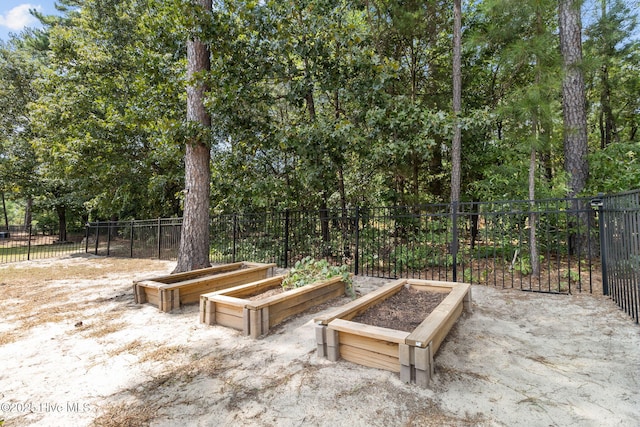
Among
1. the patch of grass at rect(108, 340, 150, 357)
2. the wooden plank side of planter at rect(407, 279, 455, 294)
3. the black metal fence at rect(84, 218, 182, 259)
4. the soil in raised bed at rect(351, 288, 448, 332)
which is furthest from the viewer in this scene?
the black metal fence at rect(84, 218, 182, 259)

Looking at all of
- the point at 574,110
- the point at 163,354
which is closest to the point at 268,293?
the point at 163,354

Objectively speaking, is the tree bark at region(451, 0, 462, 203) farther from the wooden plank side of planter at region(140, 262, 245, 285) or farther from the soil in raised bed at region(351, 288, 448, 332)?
the wooden plank side of planter at region(140, 262, 245, 285)

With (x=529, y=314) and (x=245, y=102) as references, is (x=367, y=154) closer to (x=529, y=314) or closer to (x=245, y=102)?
(x=245, y=102)

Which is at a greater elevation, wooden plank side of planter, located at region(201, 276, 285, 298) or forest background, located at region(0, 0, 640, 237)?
forest background, located at region(0, 0, 640, 237)

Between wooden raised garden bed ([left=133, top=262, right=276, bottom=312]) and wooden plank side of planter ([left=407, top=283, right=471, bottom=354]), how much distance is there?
120 inches

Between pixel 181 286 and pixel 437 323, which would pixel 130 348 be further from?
pixel 437 323

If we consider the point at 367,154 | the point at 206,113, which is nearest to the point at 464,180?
the point at 367,154

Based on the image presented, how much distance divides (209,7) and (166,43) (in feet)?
3.43

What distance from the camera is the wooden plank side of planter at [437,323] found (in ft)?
6.55

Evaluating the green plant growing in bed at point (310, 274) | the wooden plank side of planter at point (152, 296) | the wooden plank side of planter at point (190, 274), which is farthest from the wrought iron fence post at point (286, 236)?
the wooden plank side of planter at point (152, 296)

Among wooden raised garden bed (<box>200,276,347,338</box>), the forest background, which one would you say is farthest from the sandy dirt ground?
the forest background

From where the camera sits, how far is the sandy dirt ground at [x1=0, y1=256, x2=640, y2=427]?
172 cm

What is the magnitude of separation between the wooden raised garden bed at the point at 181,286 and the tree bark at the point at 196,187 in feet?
2.05

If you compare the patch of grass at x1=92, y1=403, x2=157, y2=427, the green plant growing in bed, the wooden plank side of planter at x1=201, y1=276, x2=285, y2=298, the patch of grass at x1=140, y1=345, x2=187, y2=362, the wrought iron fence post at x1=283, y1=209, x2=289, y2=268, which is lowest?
the patch of grass at x1=140, y1=345, x2=187, y2=362
